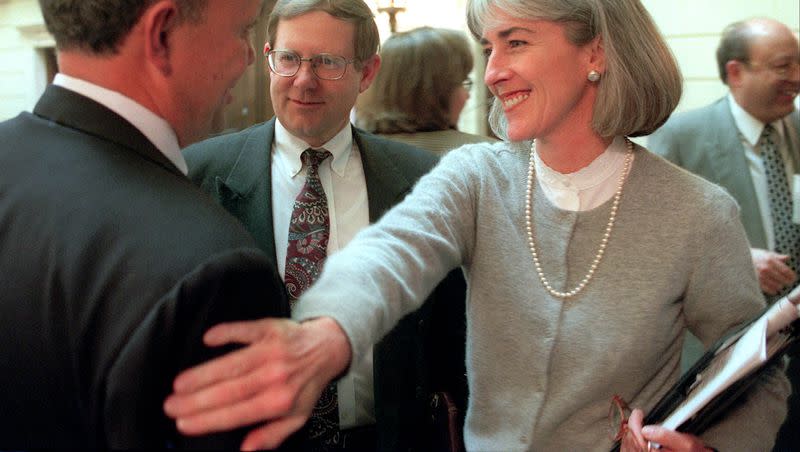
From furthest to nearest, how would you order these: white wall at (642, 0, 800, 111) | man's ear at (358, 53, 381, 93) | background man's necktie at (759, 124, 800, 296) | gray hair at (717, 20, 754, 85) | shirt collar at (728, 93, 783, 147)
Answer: white wall at (642, 0, 800, 111) < gray hair at (717, 20, 754, 85) < shirt collar at (728, 93, 783, 147) < background man's necktie at (759, 124, 800, 296) < man's ear at (358, 53, 381, 93)

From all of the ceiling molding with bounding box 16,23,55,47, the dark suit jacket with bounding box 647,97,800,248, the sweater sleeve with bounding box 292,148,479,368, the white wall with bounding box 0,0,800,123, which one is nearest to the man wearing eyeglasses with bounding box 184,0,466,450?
the sweater sleeve with bounding box 292,148,479,368

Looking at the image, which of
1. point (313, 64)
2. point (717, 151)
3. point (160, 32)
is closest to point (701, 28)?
point (717, 151)

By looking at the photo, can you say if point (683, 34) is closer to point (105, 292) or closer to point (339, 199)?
point (339, 199)

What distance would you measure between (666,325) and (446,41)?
167 cm

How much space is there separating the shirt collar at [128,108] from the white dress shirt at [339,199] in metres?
0.94

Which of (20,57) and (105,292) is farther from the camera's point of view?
(20,57)

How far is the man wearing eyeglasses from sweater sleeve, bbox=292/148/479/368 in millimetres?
526

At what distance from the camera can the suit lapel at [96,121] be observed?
110cm

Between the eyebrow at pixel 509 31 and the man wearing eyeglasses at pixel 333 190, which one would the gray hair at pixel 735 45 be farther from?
the eyebrow at pixel 509 31

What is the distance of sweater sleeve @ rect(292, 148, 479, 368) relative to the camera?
117cm

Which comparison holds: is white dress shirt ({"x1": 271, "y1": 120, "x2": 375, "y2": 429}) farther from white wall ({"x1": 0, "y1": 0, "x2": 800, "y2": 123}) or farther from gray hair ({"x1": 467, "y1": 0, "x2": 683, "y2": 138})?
white wall ({"x1": 0, "y1": 0, "x2": 800, "y2": 123})

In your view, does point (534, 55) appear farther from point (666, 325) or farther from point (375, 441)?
point (375, 441)

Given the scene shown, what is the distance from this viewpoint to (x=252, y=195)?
6.91ft

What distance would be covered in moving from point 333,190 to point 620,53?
84cm
